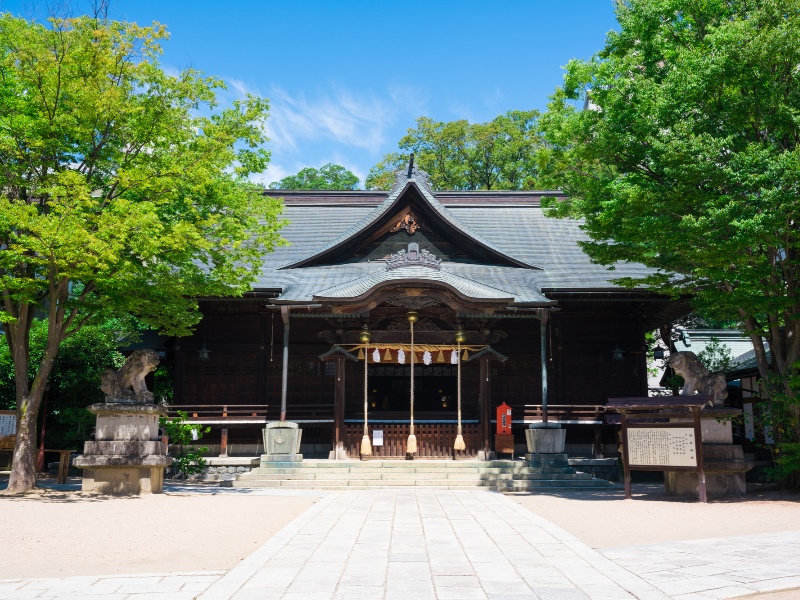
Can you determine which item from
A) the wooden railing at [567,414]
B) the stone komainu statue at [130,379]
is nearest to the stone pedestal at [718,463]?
the wooden railing at [567,414]

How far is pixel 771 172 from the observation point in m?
11.3

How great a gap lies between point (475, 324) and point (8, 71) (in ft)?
39.2

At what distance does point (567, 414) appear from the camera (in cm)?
1852

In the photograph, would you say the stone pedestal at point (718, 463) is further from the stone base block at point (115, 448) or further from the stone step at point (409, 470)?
the stone base block at point (115, 448)

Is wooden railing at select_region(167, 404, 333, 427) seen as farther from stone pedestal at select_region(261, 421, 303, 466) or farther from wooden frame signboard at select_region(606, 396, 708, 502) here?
wooden frame signboard at select_region(606, 396, 708, 502)

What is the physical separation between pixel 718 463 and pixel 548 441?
453cm

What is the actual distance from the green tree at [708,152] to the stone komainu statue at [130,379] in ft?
30.6

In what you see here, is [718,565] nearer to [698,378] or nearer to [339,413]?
[698,378]

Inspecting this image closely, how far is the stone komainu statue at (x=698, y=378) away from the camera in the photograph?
12711mm

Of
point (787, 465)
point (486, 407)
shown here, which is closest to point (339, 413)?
point (486, 407)

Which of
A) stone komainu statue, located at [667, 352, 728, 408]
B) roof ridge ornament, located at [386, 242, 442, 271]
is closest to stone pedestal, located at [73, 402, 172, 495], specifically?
roof ridge ornament, located at [386, 242, 442, 271]

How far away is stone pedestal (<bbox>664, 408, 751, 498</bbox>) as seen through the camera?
40.3 feet

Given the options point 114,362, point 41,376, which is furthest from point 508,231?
point 41,376

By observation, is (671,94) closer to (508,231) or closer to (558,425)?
(558,425)
